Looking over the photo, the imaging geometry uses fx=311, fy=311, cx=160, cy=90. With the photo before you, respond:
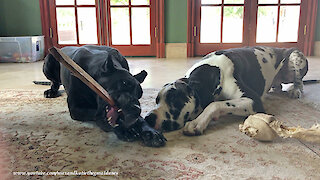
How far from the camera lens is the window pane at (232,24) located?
18.9ft

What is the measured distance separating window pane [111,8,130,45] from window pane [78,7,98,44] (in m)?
0.34

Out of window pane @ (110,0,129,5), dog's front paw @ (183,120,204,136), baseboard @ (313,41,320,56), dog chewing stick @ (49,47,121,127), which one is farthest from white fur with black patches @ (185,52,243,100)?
baseboard @ (313,41,320,56)

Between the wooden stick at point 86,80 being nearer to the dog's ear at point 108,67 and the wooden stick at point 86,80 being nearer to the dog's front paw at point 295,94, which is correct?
the dog's ear at point 108,67

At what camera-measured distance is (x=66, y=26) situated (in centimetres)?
573

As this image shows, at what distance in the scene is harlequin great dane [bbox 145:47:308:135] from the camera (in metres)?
1.75

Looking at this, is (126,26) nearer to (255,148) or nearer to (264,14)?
(264,14)

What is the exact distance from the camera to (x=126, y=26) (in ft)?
18.8

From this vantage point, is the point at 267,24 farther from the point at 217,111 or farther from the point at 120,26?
the point at 217,111

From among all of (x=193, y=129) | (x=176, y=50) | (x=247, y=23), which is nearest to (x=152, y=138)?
(x=193, y=129)

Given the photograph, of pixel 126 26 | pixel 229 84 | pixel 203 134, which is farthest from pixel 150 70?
pixel 203 134

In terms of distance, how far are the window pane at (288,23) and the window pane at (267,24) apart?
0.12 metres

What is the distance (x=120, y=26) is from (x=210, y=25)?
1.67m

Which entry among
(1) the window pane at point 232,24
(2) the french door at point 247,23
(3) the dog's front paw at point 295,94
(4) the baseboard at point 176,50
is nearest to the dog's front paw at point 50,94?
(3) the dog's front paw at point 295,94

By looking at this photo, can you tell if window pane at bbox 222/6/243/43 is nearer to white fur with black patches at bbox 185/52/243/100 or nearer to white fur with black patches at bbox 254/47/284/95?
white fur with black patches at bbox 254/47/284/95
